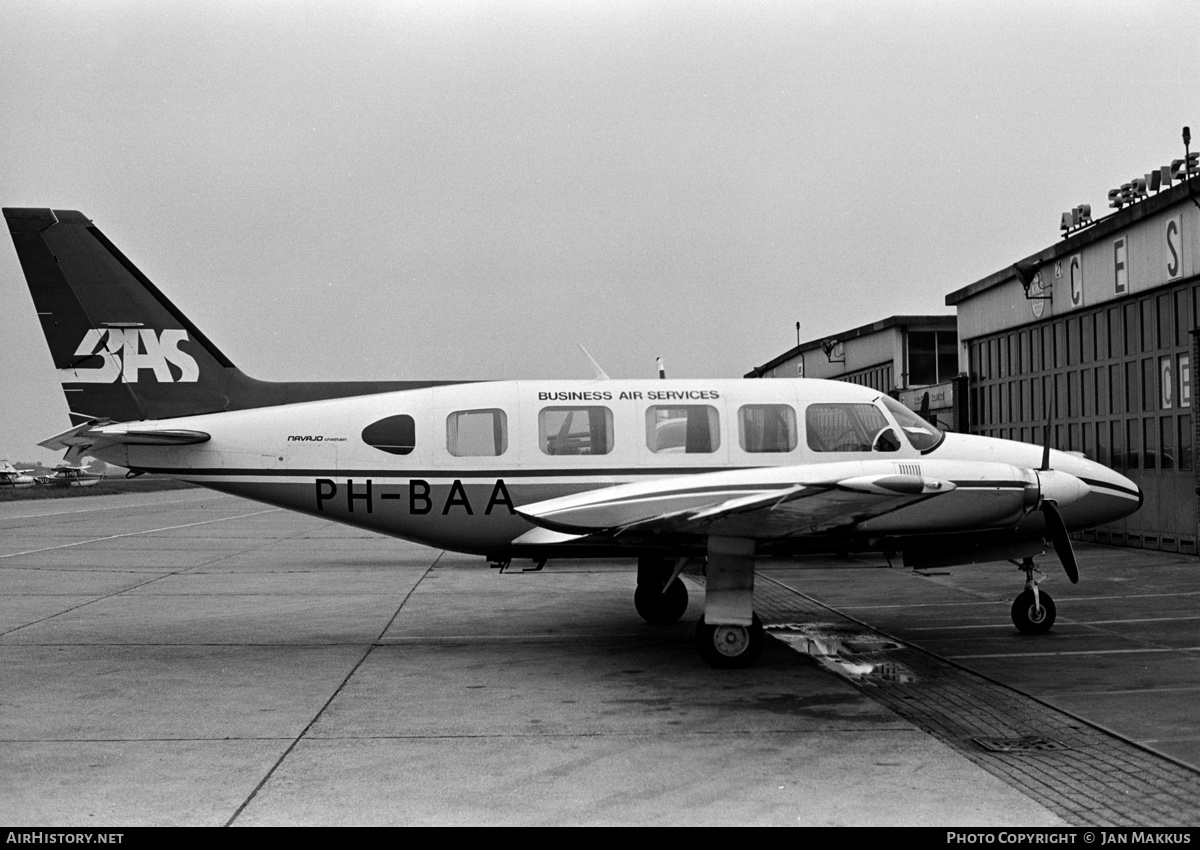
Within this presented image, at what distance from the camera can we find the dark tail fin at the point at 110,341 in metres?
11.9

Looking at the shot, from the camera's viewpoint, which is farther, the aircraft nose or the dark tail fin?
the dark tail fin

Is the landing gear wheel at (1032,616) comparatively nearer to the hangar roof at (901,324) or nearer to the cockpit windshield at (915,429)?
the cockpit windshield at (915,429)

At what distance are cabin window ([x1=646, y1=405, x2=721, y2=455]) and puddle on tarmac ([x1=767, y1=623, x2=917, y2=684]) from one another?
2316 millimetres

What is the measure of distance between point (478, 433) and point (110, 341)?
14.0ft

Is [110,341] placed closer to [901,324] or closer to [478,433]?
[478,433]

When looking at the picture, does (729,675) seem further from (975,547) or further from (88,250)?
(88,250)

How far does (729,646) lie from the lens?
1007 cm

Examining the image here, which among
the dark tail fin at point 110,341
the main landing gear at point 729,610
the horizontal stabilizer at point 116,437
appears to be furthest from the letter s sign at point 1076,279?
the horizontal stabilizer at point 116,437

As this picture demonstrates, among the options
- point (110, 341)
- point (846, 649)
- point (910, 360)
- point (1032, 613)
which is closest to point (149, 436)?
point (110, 341)

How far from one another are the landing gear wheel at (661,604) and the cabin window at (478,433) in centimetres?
274

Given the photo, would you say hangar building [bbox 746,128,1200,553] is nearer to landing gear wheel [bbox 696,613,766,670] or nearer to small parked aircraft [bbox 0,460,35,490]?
landing gear wheel [bbox 696,613,766,670]

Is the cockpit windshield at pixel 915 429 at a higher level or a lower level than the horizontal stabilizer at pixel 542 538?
higher

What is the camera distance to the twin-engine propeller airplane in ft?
37.4

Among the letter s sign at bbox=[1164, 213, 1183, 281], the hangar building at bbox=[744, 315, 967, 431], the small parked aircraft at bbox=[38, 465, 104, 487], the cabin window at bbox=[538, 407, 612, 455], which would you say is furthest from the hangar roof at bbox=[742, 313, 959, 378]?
the small parked aircraft at bbox=[38, 465, 104, 487]
